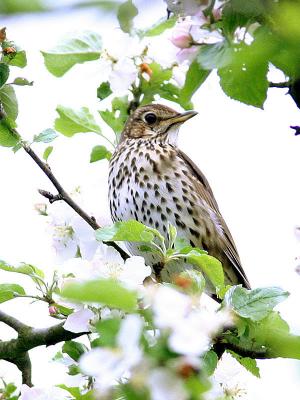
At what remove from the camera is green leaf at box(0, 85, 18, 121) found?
328 cm

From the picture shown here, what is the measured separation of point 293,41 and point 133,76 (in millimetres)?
2732

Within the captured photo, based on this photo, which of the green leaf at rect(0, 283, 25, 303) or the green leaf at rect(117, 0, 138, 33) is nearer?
the green leaf at rect(117, 0, 138, 33)

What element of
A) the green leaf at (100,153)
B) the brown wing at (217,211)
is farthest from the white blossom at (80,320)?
the brown wing at (217,211)

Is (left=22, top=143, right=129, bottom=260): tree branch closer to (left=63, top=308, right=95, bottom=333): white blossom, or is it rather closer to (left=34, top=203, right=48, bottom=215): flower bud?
(left=34, top=203, right=48, bottom=215): flower bud

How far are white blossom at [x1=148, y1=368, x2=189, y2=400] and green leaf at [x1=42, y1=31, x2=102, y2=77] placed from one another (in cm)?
225

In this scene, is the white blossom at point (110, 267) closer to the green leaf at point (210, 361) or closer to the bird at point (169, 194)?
the green leaf at point (210, 361)

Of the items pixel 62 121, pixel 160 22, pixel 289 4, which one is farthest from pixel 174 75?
pixel 289 4

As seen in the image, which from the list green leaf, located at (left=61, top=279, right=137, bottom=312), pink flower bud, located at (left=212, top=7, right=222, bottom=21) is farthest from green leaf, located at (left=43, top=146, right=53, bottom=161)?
green leaf, located at (left=61, top=279, right=137, bottom=312)

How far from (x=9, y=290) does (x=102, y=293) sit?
2150mm

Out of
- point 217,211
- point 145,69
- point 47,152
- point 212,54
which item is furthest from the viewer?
point 217,211

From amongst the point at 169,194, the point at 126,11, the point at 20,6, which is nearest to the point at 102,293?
the point at 20,6

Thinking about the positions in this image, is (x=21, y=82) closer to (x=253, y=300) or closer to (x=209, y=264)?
(x=209, y=264)

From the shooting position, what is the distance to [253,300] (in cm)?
258

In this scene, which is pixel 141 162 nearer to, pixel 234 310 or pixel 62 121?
pixel 62 121
